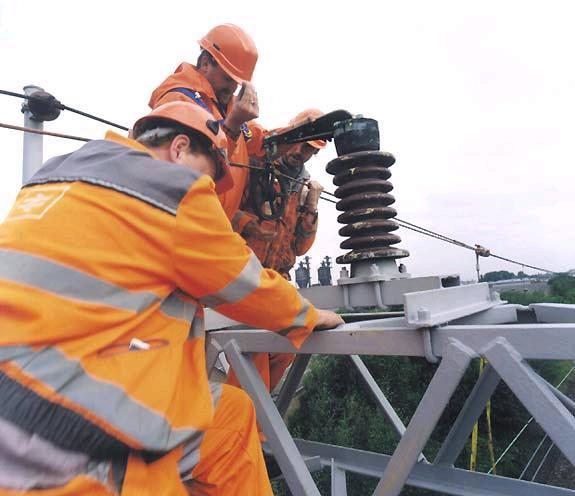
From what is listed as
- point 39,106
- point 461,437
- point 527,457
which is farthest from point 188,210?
point 527,457

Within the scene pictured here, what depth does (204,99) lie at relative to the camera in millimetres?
3496

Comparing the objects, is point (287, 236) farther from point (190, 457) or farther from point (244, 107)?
point (190, 457)

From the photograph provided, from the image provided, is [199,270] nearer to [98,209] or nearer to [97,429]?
[98,209]

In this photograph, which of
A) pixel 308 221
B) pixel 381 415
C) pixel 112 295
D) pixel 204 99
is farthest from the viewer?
A: pixel 381 415

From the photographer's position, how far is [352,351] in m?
2.02

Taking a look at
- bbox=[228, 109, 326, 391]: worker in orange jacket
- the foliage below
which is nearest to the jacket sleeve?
bbox=[228, 109, 326, 391]: worker in orange jacket

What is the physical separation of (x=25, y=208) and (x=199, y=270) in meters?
0.58

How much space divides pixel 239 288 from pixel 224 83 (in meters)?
2.48

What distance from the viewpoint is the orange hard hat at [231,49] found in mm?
3660

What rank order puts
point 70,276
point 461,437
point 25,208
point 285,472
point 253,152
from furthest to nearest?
1. point 253,152
2. point 461,437
3. point 285,472
4. point 25,208
5. point 70,276

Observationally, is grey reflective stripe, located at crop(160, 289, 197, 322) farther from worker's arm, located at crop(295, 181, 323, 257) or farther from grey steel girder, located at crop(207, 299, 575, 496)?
worker's arm, located at crop(295, 181, 323, 257)

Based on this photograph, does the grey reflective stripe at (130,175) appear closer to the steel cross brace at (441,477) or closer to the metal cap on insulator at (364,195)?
the metal cap on insulator at (364,195)

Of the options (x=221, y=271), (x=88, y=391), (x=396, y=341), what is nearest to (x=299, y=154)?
(x=396, y=341)

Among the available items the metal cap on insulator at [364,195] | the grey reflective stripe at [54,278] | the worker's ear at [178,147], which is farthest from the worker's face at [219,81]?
the grey reflective stripe at [54,278]
